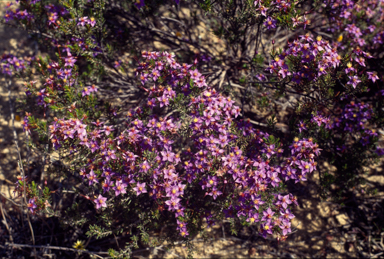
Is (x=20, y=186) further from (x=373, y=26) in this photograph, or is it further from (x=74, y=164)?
(x=373, y=26)

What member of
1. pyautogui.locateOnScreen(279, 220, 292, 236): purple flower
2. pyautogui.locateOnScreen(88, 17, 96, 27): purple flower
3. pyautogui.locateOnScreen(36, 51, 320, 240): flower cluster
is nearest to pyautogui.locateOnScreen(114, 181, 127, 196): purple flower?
pyautogui.locateOnScreen(36, 51, 320, 240): flower cluster

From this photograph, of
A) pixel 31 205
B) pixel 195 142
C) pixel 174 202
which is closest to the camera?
pixel 174 202

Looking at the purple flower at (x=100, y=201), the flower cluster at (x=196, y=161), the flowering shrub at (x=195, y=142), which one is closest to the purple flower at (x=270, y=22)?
the flowering shrub at (x=195, y=142)

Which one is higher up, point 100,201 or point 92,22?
point 92,22

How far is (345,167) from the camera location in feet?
13.1

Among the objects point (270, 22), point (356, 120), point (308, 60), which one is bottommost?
point (356, 120)

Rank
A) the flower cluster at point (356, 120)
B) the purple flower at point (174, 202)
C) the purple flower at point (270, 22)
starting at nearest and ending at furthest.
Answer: the purple flower at point (174, 202), the purple flower at point (270, 22), the flower cluster at point (356, 120)

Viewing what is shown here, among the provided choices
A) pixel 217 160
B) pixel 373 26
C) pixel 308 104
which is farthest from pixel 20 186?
pixel 373 26

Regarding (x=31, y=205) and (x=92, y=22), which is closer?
(x=31, y=205)

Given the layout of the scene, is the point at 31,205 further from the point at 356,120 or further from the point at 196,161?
the point at 356,120

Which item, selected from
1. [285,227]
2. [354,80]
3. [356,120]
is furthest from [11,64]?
[356,120]

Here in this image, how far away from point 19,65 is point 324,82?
15.0ft

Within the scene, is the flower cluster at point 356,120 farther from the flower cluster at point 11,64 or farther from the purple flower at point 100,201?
the flower cluster at point 11,64

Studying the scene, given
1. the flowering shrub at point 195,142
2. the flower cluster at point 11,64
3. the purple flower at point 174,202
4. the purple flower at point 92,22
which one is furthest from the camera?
the flower cluster at point 11,64
